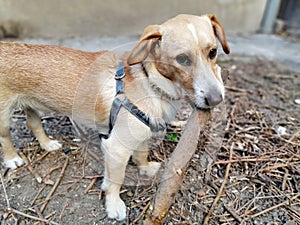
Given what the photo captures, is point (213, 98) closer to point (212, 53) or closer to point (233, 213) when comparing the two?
point (212, 53)

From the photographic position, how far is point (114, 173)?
6.39ft

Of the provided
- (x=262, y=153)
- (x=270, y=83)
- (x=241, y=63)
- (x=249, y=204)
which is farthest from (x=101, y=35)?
(x=249, y=204)

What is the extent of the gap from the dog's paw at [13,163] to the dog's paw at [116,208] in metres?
0.87

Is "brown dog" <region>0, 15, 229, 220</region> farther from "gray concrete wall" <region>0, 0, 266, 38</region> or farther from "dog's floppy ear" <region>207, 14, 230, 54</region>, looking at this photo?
"gray concrete wall" <region>0, 0, 266, 38</region>

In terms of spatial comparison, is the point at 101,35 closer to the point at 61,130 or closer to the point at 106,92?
the point at 61,130

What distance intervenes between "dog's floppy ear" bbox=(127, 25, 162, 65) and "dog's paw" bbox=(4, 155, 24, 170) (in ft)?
4.61

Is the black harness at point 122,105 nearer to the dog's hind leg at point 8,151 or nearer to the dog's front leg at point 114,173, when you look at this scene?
the dog's front leg at point 114,173

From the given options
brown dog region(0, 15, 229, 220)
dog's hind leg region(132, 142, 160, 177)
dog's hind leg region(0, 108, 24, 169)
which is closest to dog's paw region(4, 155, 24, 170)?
dog's hind leg region(0, 108, 24, 169)

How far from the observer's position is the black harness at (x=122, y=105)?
178 centimetres

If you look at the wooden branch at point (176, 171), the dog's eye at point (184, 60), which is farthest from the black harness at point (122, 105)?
the dog's eye at point (184, 60)

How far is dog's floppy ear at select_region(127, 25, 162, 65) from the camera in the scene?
1.61 m

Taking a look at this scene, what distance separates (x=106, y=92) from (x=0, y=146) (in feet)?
4.20

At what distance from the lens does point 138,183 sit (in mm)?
2184

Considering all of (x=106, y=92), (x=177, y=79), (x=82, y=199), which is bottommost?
(x=82, y=199)
